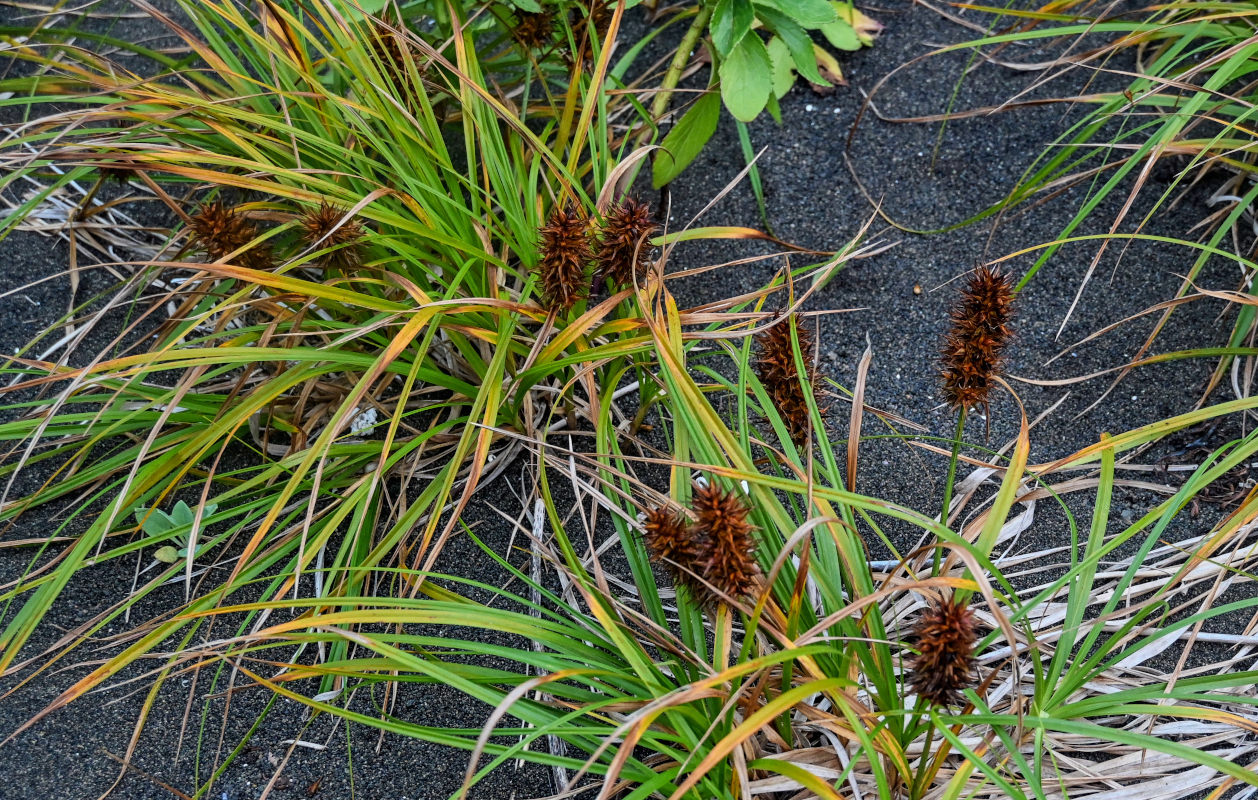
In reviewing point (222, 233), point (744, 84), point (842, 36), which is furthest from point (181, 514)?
point (842, 36)

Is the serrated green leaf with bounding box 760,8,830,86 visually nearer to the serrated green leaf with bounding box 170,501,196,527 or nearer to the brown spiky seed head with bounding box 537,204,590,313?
the brown spiky seed head with bounding box 537,204,590,313

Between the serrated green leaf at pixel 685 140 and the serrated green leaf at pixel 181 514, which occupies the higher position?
the serrated green leaf at pixel 685 140

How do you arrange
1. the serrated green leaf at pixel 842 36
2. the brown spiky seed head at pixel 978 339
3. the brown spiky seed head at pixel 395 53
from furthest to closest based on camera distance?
the serrated green leaf at pixel 842 36 < the brown spiky seed head at pixel 395 53 < the brown spiky seed head at pixel 978 339

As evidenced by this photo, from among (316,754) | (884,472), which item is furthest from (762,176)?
(316,754)

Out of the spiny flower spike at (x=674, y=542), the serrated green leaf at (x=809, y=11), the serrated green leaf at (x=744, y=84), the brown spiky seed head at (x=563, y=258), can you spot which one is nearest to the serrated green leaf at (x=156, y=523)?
the brown spiky seed head at (x=563, y=258)

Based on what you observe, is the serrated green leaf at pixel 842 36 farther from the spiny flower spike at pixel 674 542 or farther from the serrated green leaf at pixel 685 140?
the spiny flower spike at pixel 674 542

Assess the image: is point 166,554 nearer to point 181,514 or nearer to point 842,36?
point 181,514

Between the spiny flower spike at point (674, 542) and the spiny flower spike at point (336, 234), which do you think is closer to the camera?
the spiny flower spike at point (674, 542)
